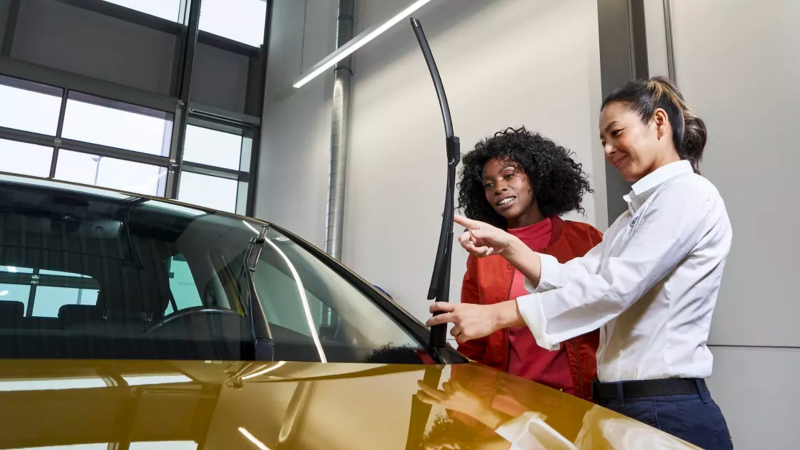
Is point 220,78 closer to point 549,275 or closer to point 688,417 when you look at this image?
point 549,275

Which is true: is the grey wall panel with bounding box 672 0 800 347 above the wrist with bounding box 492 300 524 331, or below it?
above

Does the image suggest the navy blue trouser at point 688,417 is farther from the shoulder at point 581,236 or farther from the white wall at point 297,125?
the white wall at point 297,125

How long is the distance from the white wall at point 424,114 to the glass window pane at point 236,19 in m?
1.46

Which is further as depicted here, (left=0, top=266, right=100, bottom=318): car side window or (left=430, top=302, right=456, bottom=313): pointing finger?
(left=430, top=302, right=456, bottom=313): pointing finger

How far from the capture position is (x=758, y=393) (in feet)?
6.25

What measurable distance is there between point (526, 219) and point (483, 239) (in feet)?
1.68

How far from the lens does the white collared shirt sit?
900 mm

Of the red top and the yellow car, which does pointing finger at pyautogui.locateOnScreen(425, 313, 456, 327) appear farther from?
the red top

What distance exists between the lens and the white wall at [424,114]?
10.1 feet

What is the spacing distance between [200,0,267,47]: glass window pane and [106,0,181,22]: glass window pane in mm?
307

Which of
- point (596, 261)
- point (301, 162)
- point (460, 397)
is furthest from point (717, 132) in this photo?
point (301, 162)

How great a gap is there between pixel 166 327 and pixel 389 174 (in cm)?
377

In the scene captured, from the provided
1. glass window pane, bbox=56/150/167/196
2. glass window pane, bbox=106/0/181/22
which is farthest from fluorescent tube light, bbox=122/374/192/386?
glass window pane, bbox=106/0/181/22

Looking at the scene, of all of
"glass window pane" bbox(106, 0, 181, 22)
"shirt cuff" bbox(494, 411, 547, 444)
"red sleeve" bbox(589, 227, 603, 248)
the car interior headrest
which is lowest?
"shirt cuff" bbox(494, 411, 547, 444)
